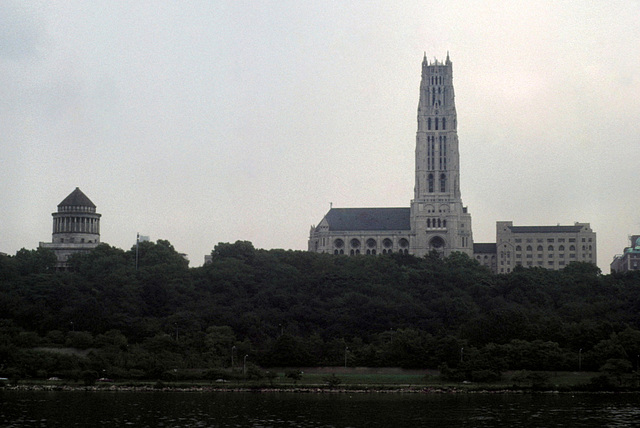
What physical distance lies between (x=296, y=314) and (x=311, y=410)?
51.8m

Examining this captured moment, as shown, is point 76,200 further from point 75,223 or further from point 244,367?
point 244,367

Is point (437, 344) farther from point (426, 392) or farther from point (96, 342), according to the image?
point (96, 342)

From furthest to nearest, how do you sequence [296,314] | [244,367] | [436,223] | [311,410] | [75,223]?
[436,223], [75,223], [296,314], [244,367], [311,410]

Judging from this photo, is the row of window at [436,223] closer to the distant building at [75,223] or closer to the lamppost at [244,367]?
the distant building at [75,223]

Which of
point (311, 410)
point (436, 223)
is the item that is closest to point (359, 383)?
point (311, 410)

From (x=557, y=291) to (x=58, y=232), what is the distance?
85.3 metres

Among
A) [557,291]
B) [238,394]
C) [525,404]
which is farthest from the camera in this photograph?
[557,291]

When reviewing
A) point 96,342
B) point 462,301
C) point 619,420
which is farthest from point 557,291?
point 619,420

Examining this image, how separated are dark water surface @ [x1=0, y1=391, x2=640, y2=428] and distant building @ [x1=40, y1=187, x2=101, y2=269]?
88044 mm

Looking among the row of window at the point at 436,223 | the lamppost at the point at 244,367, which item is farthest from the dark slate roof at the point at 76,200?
the lamppost at the point at 244,367

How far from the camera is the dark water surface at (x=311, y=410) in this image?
6894 cm

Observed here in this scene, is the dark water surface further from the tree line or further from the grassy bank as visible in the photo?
the tree line

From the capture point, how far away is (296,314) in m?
129

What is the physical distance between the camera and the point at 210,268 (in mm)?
149500
